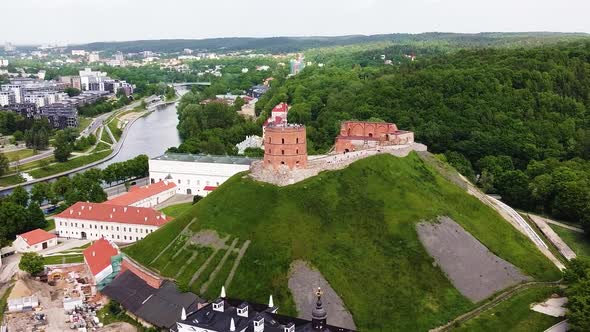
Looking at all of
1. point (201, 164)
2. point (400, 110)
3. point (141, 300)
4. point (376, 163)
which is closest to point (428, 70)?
point (400, 110)

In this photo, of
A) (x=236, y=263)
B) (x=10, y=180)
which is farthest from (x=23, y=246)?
(x=10, y=180)

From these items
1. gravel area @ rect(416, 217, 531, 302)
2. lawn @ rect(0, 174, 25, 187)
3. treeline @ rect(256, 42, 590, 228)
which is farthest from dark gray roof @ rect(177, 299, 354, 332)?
lawn @ rect(0, 174, 25, 187)

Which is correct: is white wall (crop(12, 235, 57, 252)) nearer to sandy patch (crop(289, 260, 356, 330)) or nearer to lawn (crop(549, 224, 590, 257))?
sandy patch (crop(289, 260, 356, 330))

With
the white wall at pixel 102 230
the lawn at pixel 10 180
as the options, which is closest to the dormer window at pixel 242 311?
the white wall at pixel 102 230

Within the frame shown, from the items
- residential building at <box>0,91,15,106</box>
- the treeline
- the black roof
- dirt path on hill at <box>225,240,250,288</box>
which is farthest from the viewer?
residential building at <box>0,91,15,106</box>

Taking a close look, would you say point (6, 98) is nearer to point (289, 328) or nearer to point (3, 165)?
point (3, 165)
